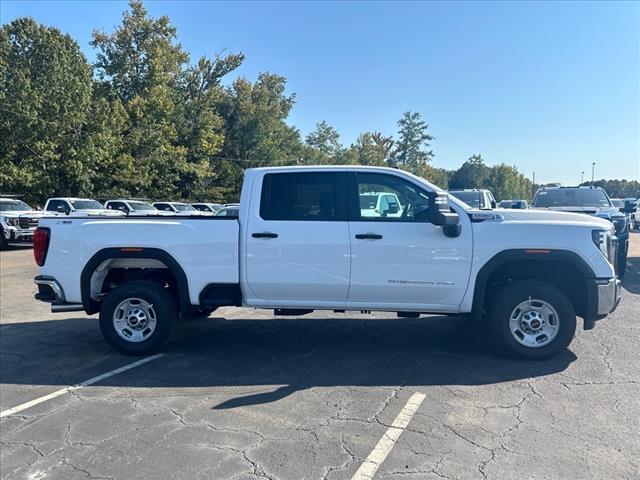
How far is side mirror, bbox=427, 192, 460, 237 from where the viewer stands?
4.93 metres

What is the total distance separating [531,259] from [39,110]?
3027 centimetres

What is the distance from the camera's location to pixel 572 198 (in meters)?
11.9

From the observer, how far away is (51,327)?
23.6 ft

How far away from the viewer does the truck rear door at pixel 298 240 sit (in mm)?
5320

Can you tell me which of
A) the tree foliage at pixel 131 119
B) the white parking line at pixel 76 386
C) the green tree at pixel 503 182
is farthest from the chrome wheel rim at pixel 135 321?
the green tree at pixel 503 182

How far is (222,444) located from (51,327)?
4.70m

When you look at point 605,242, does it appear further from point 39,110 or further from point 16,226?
point 39,110

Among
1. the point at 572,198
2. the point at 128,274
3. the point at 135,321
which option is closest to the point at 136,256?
the point at 128,274

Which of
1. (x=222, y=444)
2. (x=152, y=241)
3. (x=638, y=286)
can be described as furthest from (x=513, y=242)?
(x=638, y=286)

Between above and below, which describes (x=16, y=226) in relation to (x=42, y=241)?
below

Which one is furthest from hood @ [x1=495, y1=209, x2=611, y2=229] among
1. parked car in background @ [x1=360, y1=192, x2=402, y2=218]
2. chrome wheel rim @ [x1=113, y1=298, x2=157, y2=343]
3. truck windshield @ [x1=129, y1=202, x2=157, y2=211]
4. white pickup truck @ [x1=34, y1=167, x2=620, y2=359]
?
truck windshield @ [x1=129, y1=202, x2=157, y2=211]

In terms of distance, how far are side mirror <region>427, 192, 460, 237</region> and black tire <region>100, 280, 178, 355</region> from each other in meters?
3.01

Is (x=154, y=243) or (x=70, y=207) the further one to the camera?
(x=70, y=207)

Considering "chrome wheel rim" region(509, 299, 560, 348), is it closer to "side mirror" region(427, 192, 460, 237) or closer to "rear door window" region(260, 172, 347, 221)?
"side mirror" region(427, 192, 460, 237)
